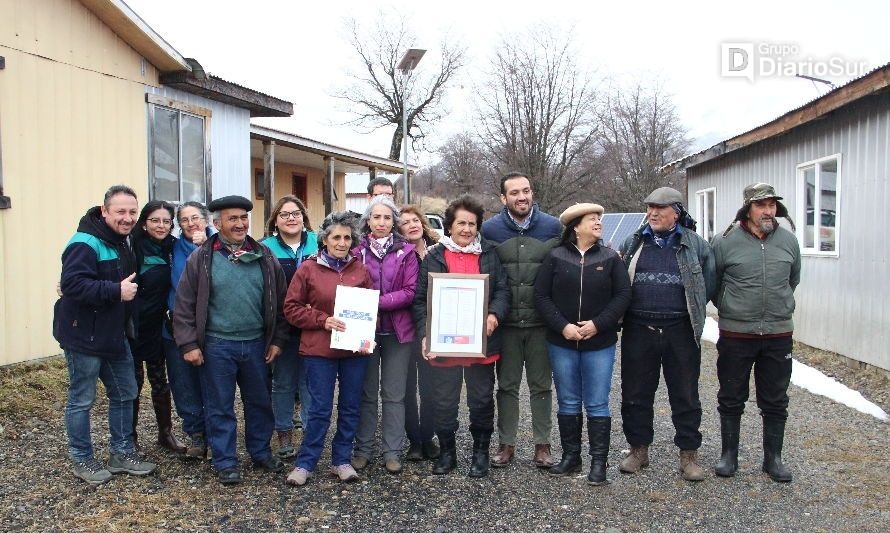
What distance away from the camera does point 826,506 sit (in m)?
4.43

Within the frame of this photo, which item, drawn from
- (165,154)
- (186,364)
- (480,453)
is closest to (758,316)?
(480,453)

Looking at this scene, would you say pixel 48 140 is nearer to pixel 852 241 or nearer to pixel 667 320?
pixel 667 320

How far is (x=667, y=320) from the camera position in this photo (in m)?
4.90

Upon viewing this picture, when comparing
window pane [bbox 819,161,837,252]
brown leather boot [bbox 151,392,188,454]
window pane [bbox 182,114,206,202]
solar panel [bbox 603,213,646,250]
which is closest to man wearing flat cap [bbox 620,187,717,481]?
brown leather boot [bbox 151,392,188,454]

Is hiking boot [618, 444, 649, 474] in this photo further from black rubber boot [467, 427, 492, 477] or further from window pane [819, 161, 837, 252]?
window pane [819, 161, 837, 252]

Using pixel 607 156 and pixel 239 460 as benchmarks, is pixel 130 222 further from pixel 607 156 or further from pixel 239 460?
pixel 607 156

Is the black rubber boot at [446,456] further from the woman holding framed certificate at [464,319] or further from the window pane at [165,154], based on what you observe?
the window pane at [165,154]

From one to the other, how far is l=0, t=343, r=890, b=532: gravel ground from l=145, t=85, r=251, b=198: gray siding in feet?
18.5

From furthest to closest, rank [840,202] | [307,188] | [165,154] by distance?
[307,188] < [165,154] < [840,202]

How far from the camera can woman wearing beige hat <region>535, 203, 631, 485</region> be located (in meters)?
4.82

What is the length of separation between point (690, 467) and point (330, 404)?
101 inches

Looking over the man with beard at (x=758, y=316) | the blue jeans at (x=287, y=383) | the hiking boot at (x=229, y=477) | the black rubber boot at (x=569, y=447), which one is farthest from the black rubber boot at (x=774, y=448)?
the hiking boot at (x=229, y=477)

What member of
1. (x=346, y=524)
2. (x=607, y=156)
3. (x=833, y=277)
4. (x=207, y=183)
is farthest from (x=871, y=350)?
(x=607, y=156)

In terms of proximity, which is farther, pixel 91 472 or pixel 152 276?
pixel 152 276
